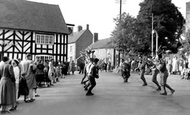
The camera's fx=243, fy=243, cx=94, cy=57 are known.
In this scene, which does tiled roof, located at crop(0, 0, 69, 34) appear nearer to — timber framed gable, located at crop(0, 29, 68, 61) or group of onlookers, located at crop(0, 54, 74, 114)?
timber framed gable, located at crop(0, 29, 68, 61)

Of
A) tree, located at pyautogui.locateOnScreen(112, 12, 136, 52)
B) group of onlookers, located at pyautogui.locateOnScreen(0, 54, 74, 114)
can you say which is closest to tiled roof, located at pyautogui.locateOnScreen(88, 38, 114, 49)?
tree, located at pyautogui.locateOnScreen(112, 12, 136, 52)

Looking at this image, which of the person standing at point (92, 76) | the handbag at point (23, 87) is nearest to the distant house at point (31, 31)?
the person standing at point (92, 76)

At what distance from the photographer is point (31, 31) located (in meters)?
28.9

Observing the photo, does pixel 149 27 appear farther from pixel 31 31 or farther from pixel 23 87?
pixel 23 87

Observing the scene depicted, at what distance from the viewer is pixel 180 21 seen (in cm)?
4353

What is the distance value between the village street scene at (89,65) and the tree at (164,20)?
16 cm

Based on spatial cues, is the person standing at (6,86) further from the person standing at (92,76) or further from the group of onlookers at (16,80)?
the person standing at (92,76)

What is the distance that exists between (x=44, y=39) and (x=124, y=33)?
10812 mm

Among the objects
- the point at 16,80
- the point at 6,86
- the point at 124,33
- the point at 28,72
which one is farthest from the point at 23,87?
the point at 124,33

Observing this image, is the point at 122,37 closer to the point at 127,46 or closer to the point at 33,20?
the point at 127,46

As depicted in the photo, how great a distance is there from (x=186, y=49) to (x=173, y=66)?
5.31m

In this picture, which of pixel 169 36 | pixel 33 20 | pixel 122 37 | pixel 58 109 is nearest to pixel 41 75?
pixel 58 109

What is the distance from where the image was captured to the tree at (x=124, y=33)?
108 feet

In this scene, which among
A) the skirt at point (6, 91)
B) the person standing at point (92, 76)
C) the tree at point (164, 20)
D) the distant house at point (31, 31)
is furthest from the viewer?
the tree at point (164, 20)
